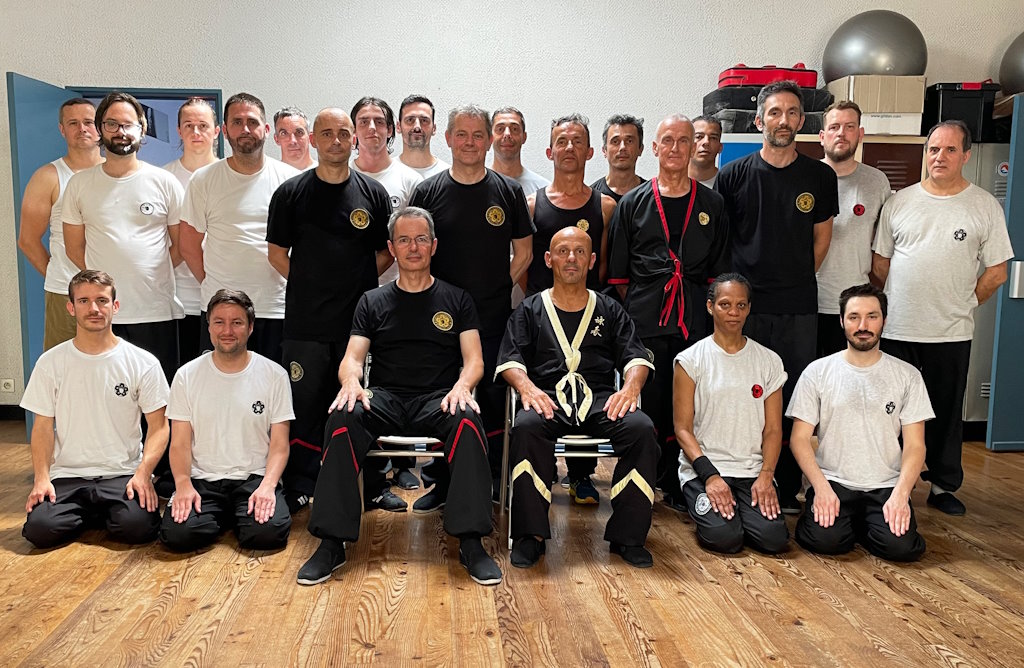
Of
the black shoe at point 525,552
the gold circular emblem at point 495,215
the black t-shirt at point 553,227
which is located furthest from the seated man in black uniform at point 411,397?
the black t-shirt at point 553,227

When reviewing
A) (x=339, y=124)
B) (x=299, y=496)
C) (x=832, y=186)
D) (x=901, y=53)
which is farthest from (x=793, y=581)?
(x=901, y=53)

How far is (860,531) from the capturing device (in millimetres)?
3258

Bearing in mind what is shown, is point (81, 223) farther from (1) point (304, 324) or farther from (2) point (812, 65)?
(2) point (812, 65)

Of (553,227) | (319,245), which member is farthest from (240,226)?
(553,227)

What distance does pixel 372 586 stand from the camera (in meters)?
2.79

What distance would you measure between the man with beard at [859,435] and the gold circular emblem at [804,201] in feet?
1.56

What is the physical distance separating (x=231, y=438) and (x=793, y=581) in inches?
85.2

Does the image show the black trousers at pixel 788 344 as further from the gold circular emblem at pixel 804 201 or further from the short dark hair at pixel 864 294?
the gold circular emblem at pixel 804 201

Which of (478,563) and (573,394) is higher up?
(573,394)

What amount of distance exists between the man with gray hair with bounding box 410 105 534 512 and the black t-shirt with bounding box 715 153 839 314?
39.7 inches

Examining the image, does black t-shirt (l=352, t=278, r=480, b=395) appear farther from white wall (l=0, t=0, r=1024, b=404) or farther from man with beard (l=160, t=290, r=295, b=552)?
white wall (l=0, t=0, r=1024, b=404)

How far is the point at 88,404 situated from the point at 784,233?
9.80ft

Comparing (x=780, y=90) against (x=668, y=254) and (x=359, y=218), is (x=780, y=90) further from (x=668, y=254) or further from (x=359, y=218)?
(x=359, y=218)

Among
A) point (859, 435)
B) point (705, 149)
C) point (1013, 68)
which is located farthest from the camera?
point (1013, 68)
